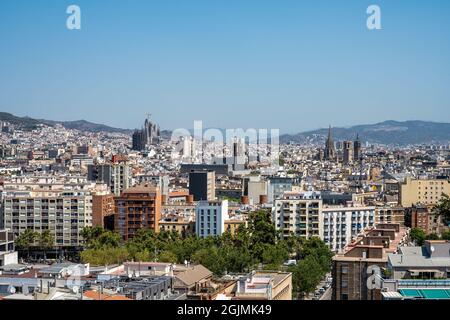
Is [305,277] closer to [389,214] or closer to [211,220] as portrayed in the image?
[211,220]

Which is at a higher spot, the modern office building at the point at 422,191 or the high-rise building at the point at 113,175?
the high-rise building at the point at 113,175

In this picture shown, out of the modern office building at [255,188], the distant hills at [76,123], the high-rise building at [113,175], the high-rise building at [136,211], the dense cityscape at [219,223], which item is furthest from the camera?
the high-rise building at [113,175]

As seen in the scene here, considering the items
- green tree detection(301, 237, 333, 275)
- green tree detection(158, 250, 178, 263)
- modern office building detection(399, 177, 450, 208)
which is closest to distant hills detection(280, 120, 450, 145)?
modern office building detection(399, 177, 450, 208)

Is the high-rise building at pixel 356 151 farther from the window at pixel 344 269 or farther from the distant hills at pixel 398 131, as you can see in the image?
the window at pixel 344 269

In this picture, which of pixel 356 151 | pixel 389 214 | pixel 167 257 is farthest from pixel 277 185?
pixel 167 257

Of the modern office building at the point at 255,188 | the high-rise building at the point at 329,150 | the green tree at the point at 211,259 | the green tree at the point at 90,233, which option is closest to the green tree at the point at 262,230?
the green tree at the point at 211,259
